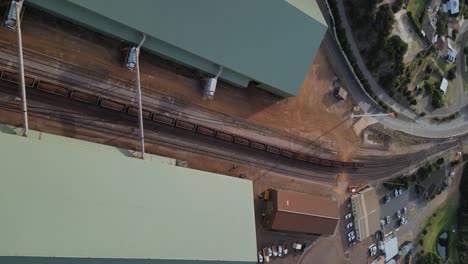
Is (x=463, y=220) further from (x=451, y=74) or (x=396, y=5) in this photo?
(x=396, y=5)

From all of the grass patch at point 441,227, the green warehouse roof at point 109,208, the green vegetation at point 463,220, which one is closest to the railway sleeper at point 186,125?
the green warehouse roof at point 109,208

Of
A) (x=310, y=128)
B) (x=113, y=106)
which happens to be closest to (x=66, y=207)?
(x=113, y=106)

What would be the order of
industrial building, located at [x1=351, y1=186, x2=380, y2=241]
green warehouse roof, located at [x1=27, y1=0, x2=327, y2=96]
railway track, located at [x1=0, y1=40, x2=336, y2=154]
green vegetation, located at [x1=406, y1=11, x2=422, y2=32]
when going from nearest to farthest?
1. railway track, located at [x1=0, y1=40, x2=336, y2=154]
2. green warehouse roof, located at [x1=27, y1=0, x2=327, y2=96]
3. industrial building, located at [x1=351, y1=186, x2=380, y2=241]
4. green vegetation, located at [x1=406, y1=11, x2=422, y2=32]

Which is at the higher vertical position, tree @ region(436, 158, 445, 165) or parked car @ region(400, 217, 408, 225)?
tree @ region(436, 158, 445, 165)

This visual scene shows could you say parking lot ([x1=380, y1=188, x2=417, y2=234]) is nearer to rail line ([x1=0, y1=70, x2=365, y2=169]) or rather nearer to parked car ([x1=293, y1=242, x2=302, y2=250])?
rail line ([x1=0, y1=70, x2=365, y2=169])

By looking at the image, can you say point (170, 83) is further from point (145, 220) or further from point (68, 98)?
point (145, 220)

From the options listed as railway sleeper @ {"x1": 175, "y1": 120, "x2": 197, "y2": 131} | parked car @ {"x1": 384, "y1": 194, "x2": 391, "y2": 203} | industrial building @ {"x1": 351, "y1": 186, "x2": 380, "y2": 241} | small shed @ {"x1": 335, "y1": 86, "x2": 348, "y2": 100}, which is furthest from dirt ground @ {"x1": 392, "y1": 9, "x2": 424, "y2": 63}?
railway sleeper @ {"x1": 175, "y1": 120, "x2": 197, "y2": 131}

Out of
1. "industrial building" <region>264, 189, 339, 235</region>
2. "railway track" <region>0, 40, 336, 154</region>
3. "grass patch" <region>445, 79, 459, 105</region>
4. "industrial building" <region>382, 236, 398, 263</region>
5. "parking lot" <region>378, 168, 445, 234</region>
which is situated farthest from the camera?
"grass patch" <region>445, 79, 459, 105</region>

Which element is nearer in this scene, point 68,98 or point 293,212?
point 68,98
